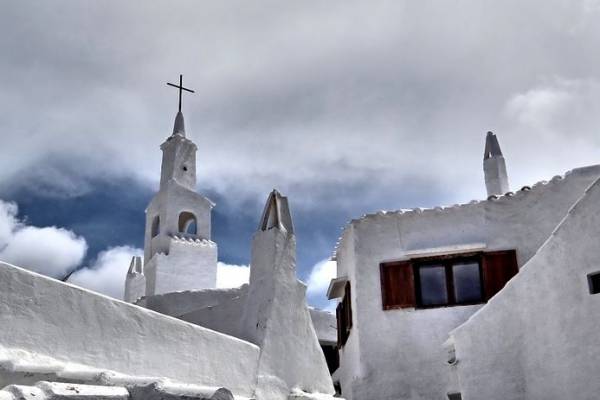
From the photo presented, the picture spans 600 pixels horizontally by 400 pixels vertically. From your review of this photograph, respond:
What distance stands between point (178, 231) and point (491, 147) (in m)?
10.9

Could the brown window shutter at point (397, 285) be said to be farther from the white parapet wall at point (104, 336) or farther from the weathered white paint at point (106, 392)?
the weathered white paint at point (106, 392)

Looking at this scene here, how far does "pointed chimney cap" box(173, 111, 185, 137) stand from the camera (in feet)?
82.7

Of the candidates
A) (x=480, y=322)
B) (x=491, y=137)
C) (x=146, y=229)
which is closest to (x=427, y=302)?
(x=480, y=322)

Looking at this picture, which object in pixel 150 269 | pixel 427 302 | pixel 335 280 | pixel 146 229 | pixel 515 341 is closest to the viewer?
pixel 515 341

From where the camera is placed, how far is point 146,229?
24.5 m

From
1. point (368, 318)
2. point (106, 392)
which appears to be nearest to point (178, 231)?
point (368, 318)

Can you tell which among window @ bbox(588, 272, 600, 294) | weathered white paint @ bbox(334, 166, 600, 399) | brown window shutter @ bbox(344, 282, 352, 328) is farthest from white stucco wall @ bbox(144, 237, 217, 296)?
window @ bbox(588, 272, 600, 294)

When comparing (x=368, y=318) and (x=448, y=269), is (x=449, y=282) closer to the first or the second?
(x=448, y=269)

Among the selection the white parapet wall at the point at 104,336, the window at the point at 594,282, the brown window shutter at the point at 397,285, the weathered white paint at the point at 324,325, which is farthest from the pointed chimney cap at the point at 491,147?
the white parapet wall at the point at 104,336

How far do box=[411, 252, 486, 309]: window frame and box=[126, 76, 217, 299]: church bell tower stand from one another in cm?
927

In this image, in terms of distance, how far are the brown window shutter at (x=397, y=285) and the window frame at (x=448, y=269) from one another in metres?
0.13

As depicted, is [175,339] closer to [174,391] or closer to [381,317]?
[174,391]

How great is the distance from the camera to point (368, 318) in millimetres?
15859

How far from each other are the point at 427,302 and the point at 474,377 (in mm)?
4244
